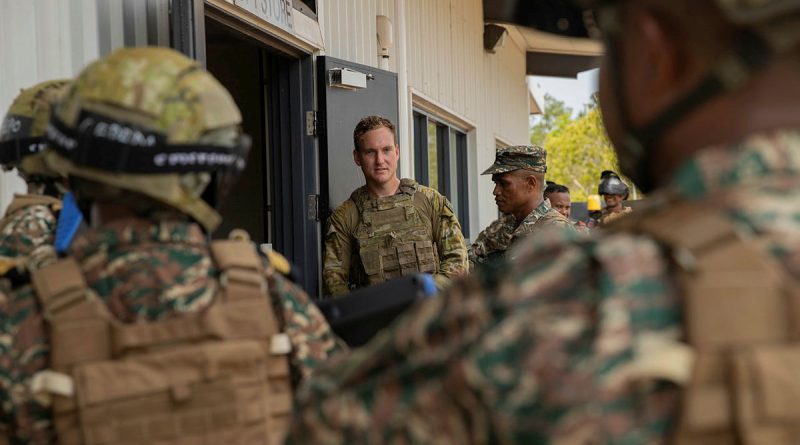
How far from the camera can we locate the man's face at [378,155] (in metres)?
5.29

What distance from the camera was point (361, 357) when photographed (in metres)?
1.25

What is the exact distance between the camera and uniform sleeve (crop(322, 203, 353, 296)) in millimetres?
5266

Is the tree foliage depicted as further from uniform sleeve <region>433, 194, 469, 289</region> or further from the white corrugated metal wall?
the white corrugated metal wall

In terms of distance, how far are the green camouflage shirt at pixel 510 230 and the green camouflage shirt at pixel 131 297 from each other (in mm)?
3376

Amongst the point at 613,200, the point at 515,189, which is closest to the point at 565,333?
the point at 515,189

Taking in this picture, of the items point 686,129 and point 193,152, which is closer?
point 686,129

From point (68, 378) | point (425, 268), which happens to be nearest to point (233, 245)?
point (68, 378)

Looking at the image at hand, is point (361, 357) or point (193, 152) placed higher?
point (193, 152)

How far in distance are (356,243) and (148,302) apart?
11.0ft

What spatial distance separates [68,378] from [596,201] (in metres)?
14.7

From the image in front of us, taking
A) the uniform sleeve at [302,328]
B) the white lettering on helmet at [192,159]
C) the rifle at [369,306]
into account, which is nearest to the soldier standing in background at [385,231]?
the rifle at [369,306]

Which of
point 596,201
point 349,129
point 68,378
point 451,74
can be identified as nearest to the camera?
point 68,378

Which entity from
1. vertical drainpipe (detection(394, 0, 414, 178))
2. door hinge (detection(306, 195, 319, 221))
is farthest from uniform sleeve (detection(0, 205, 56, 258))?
vertical drainpipe (detection(394, 0, 414, 178))

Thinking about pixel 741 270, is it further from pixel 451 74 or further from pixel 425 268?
pixel 451 74
